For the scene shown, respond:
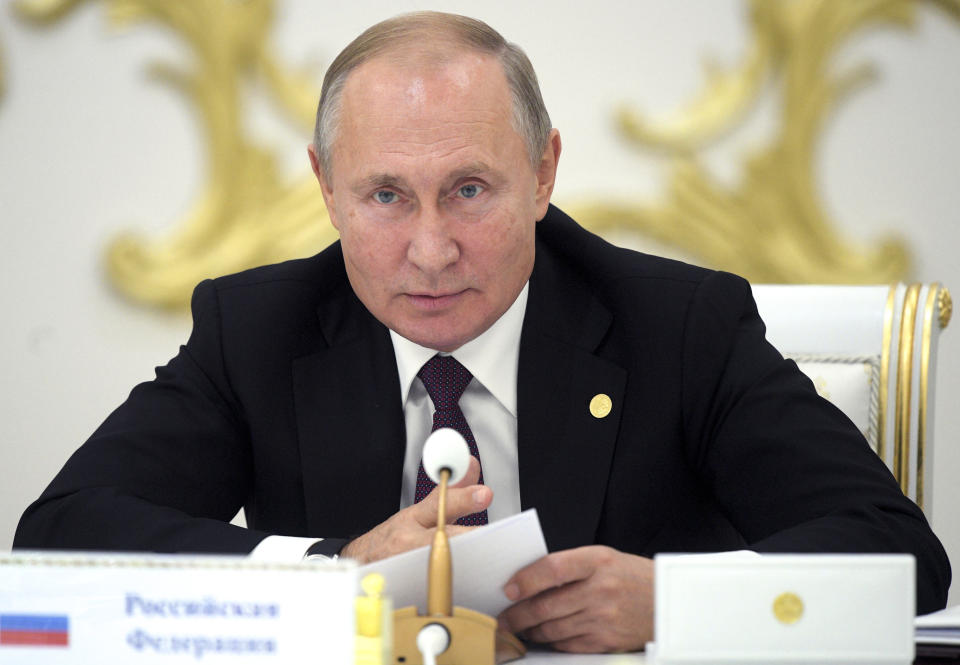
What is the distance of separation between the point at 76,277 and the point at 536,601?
2.44m

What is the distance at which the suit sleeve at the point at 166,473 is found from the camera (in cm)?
182

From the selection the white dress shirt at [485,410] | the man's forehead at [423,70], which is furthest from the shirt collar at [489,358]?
the man's forehead at [423,70]

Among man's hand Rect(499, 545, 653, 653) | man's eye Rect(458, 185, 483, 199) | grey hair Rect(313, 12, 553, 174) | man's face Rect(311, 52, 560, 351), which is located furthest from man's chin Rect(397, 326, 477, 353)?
man's hand Rect(499, 545, 653, 653)

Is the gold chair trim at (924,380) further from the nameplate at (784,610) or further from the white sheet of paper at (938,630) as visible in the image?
the nameplate at (784,610)

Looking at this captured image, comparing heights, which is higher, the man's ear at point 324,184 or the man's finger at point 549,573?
the man's ear at point 324,184

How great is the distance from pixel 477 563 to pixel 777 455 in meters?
0.84

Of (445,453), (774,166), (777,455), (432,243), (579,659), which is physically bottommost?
(579,659)

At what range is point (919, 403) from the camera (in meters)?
2.53

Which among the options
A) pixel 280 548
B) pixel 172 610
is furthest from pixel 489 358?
pixel 172 610

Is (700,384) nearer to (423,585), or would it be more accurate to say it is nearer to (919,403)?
(919,403)

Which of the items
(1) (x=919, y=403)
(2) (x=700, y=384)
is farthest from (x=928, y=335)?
(2) (x=700, y=384)

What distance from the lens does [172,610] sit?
3.71 feet

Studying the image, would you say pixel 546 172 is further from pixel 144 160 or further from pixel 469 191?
pixel 144 160

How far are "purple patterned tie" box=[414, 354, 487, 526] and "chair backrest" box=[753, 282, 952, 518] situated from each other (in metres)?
0.79
